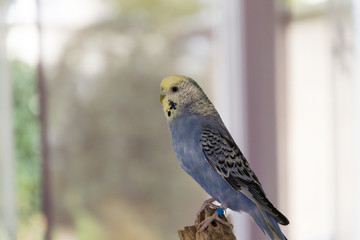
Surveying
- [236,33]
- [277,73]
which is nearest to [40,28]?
[236,33]

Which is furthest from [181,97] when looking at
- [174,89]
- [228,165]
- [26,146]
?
[26,146]

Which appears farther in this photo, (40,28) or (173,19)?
(173,19)

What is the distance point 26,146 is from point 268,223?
160 centimetres

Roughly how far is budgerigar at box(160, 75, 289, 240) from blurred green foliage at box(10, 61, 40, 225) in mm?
1483

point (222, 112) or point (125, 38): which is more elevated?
point (125, 38)

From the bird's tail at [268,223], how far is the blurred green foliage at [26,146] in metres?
1.56

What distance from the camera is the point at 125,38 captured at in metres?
2.17

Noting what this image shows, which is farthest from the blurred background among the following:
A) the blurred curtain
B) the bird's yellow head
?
the bird's yellow head

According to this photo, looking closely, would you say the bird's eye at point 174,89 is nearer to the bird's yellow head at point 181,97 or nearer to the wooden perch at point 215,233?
the bird's yellow head at point 181,97

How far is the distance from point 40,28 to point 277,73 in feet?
3.99

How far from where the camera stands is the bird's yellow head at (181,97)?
71cm

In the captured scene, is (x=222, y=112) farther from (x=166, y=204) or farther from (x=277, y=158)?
(x=166, y=204)

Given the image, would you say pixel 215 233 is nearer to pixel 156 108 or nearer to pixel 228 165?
pixel 228 165

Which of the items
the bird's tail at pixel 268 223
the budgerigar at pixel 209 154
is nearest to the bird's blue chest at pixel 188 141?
the budgerigar at pixel 209 154
